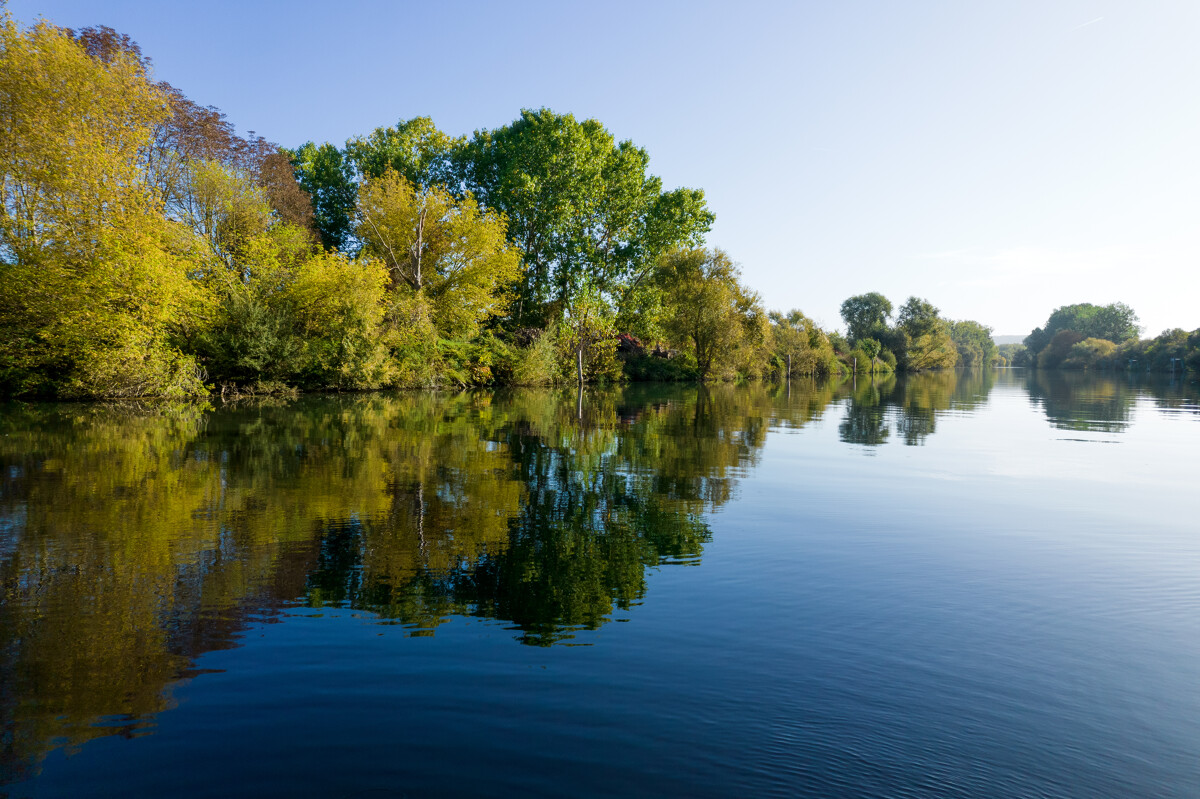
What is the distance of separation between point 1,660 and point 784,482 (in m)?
9.45

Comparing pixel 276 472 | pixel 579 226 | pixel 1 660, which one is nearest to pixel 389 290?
pixel 579 226

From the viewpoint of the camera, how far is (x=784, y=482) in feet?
35.1

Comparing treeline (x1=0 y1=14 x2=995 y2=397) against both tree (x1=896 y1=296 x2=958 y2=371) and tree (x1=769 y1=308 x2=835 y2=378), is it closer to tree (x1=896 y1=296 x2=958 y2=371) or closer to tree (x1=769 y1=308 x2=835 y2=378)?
tree (x1=769 y1=308 x2=835 y2=378)

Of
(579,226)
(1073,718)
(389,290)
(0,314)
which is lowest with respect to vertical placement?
(1073,718)

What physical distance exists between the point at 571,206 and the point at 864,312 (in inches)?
3382

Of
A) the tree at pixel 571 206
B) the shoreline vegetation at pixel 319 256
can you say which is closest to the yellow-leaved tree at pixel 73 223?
the shoreline vegetation at pixel 319 256

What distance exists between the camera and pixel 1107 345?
4552 inches

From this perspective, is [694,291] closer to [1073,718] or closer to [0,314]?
[0,314]

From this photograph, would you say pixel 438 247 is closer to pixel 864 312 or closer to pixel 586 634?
pixel 586 634

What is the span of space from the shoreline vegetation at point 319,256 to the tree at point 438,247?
0.42 feet

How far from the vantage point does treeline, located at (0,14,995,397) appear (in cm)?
2086

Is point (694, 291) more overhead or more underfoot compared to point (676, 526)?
more overhead

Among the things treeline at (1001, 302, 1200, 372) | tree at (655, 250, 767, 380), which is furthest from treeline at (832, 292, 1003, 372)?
tree at (655, 250, 767, 380)

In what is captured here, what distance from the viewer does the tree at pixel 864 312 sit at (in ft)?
366
